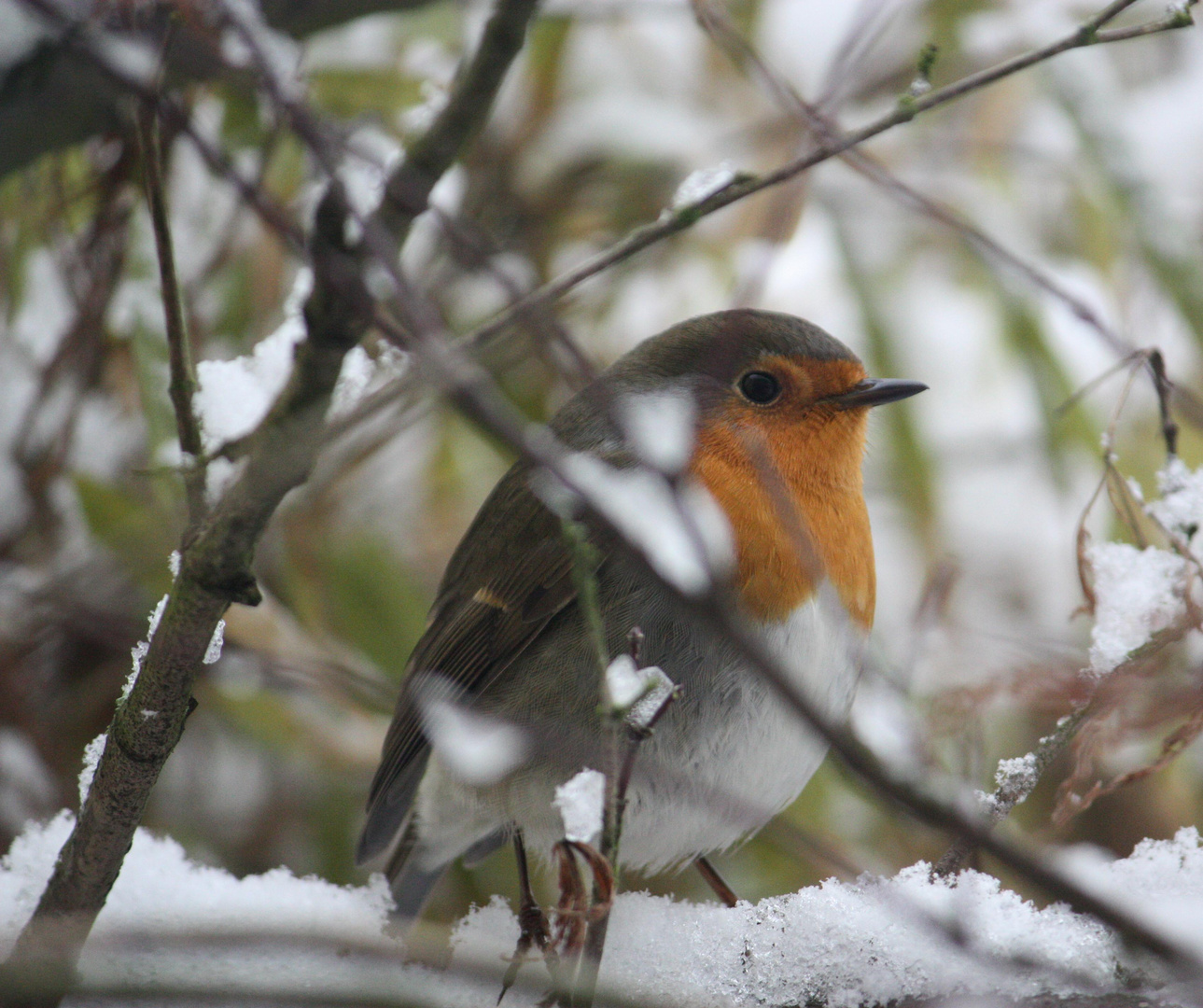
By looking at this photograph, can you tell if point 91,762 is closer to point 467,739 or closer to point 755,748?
point 467,739

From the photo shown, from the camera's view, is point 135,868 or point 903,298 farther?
point 903,298

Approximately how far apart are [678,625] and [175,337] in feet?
2.61

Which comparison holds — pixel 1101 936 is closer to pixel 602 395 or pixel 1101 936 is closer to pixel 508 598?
pixel 602 395

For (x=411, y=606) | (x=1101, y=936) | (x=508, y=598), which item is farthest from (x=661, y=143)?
(x=1101, y=936)

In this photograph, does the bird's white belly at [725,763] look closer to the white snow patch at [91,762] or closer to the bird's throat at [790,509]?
the bird's throat at [790,509]

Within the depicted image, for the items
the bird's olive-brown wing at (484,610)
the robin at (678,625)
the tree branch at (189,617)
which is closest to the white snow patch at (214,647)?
the tree branch at (189,617)

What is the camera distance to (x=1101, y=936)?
49.0 inches

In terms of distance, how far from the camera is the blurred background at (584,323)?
236 centimetres

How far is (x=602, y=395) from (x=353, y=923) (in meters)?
0.87

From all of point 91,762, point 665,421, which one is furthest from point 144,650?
point 665,421

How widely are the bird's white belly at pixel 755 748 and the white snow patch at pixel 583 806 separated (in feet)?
1.93

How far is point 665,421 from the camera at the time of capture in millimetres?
1916

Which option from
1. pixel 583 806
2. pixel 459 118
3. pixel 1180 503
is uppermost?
pixel 1180 503

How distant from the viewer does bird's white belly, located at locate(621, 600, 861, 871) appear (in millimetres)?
1695
